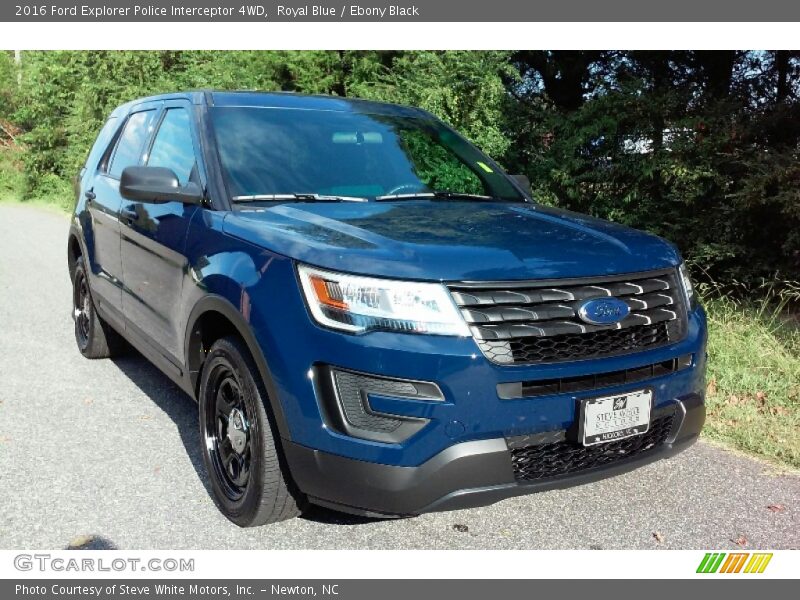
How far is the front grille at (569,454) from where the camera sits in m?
2.69

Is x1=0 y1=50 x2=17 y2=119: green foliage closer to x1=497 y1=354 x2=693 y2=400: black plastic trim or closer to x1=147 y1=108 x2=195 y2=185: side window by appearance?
x1=147 y1=108 x2=195 y2=185: side window

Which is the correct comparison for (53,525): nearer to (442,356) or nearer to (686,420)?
(442,356)

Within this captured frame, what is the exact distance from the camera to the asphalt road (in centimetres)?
317

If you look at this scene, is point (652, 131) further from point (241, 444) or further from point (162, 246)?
point (241, 444)

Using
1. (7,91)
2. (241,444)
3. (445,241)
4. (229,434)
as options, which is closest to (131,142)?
(229,434)

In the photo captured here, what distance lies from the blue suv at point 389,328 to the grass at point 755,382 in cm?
136

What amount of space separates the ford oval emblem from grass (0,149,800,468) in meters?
1.88

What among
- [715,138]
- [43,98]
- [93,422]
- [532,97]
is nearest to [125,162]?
[93,422]

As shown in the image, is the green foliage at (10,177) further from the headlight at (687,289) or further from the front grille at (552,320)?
the front grille at (552,320)

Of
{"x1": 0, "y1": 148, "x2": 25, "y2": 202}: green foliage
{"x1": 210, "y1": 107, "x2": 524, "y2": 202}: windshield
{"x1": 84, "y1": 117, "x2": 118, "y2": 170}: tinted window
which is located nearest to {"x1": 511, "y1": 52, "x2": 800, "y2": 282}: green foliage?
{"x1": 210, "y1": 107, "x2": 524, "y2": 202}: windshield

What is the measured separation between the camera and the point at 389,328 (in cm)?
256

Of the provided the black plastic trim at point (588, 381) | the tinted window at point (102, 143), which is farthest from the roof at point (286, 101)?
the black plastic trim at point (588, 381)

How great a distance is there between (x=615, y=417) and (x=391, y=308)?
951 millimetres

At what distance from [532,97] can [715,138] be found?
10.8ft
